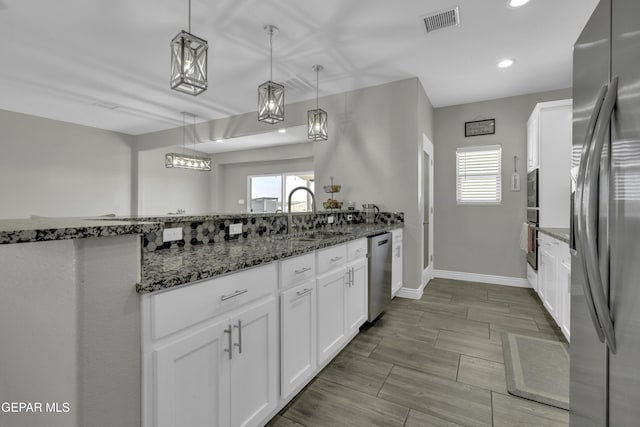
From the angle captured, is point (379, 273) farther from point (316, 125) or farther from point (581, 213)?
point (581, 213)

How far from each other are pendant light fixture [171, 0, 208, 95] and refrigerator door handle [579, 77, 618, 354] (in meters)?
1.96

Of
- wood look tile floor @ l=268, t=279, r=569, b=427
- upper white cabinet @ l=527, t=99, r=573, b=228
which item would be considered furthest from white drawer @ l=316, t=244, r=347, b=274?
upper white cabinet @ l=527, t=99, r=573, b=228

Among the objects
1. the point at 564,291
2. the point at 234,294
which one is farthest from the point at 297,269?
the point at 564,291

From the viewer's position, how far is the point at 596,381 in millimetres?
1018

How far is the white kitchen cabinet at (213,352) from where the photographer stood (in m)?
0.96

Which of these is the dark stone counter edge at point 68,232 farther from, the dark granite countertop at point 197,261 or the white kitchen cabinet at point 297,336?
the white kitchen cabinet at point 297,336

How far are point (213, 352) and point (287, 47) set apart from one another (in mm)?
2937

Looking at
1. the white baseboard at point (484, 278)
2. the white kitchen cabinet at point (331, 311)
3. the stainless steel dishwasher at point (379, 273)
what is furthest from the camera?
the white baseboard at point (484, 278)

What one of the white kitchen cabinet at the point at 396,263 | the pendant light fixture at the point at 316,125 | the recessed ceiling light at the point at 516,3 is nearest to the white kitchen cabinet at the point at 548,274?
the white kitchen cabinet at the point at 396,263

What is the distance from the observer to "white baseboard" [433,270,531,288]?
4.20m

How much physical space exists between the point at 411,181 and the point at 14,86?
553 centimetres

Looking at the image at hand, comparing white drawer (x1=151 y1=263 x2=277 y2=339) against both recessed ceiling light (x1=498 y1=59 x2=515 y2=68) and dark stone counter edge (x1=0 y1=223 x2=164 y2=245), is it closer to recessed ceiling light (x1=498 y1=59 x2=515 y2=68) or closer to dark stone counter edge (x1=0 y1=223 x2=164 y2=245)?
dark stone counter edge (x1=0 y1=223 x2=164 y2=245)

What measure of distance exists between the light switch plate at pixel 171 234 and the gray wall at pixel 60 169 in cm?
558

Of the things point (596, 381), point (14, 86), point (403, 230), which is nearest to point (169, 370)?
point (596, 381)
